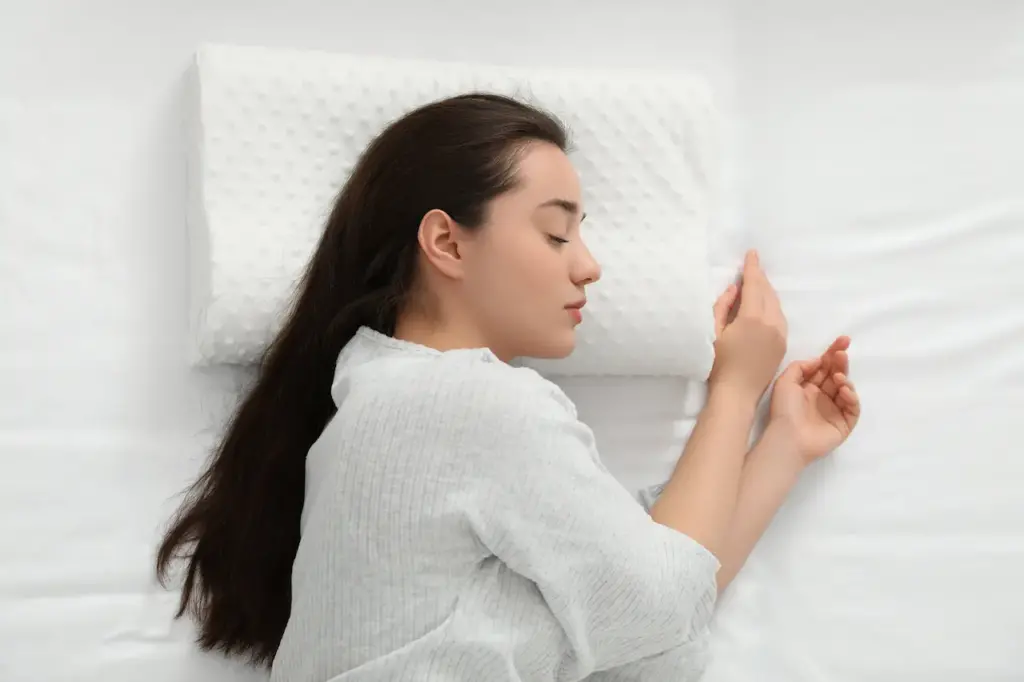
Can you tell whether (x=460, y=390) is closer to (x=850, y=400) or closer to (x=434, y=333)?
(x=434, y=333)

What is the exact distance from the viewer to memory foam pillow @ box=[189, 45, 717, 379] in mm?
1014

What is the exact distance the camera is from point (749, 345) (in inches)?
45.0

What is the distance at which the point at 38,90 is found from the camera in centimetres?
106

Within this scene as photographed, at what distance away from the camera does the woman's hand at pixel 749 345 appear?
1.14 m

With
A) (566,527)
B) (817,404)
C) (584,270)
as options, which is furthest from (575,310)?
(817,404)

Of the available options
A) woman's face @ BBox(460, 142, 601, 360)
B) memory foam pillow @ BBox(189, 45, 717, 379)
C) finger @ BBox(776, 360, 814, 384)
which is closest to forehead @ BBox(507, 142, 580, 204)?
woman's face @ BBox(460, 142, 601, 360)

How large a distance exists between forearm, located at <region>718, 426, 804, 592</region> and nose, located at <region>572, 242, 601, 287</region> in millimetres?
298

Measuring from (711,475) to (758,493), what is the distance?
65 mm

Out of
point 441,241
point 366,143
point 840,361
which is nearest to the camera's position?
point 441,241

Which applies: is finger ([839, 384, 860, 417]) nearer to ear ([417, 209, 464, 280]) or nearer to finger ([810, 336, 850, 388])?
finger ([810, 336, 850, 388])

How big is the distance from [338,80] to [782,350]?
0.56 meters

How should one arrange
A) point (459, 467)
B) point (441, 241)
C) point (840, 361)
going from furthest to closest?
point (840, 361), point (441, 241), point (459, 467)

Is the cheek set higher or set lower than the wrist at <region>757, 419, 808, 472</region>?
higher

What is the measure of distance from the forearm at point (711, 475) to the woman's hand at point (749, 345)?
0.02 m
